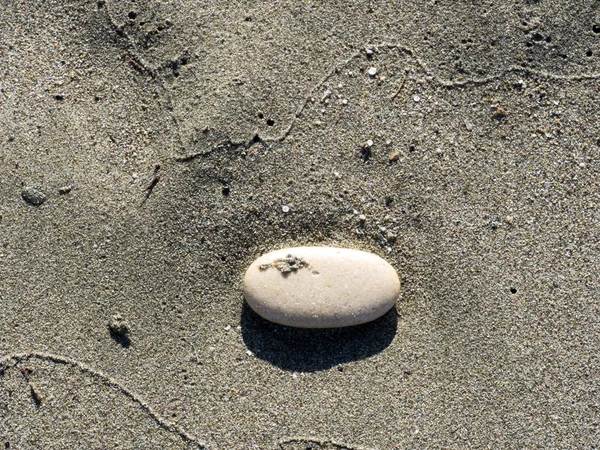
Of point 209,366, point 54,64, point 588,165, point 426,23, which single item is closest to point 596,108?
point 588,165

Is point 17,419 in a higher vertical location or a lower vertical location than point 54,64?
lower

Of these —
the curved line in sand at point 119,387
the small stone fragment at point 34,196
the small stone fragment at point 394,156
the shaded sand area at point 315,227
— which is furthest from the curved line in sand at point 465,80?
the curved line in sand at point 119,387

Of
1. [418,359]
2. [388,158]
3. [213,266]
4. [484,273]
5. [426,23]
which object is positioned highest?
[426,23]

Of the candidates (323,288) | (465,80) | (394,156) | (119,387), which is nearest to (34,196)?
(119,387)

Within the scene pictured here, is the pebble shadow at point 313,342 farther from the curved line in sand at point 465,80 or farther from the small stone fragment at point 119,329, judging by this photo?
the curved line in sand at point 465,80

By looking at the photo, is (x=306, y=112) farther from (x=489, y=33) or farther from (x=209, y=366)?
(x=209, y=366)

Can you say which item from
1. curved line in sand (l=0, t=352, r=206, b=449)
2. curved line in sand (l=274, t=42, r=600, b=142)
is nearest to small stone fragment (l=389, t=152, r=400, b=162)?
curved line in sand (l=274, t=42, r=600, b=142)
